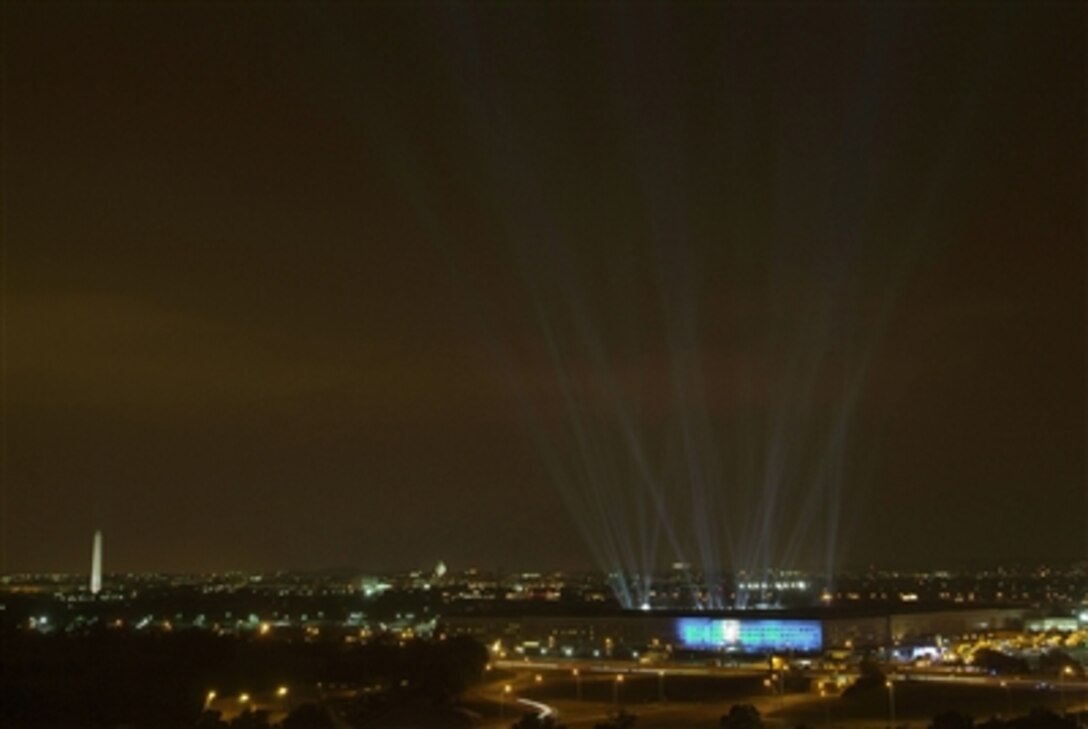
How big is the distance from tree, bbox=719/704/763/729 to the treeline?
11.2 meters

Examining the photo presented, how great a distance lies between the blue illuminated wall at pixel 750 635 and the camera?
5272 centimetres

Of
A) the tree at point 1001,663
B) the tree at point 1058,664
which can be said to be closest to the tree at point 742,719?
the tree at point 1058,664

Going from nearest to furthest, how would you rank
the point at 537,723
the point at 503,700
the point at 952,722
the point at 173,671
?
1. the point at 952,722
2. the point at 537,723
3. the point at 503,700
4. the point at 173,671

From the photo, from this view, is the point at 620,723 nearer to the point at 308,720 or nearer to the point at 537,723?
the point at 537,723

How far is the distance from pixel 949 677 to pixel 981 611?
25215mm

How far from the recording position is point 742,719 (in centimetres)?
2722

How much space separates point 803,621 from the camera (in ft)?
175

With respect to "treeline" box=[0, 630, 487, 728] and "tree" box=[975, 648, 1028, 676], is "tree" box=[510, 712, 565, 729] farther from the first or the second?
"tree" box=[975, 648, 1028, 676]

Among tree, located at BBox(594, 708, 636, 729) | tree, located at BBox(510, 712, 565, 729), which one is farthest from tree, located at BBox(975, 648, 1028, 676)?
tree, located at BBox(510, 712, 565, 729)

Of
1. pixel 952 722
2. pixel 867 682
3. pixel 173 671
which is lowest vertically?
pixel 952 722

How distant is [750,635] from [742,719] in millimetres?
27959

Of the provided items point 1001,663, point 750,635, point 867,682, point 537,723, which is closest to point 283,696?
point 537,723

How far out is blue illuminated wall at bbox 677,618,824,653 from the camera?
52.7 metres

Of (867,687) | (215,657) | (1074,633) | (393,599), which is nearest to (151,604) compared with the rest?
(393,599)
